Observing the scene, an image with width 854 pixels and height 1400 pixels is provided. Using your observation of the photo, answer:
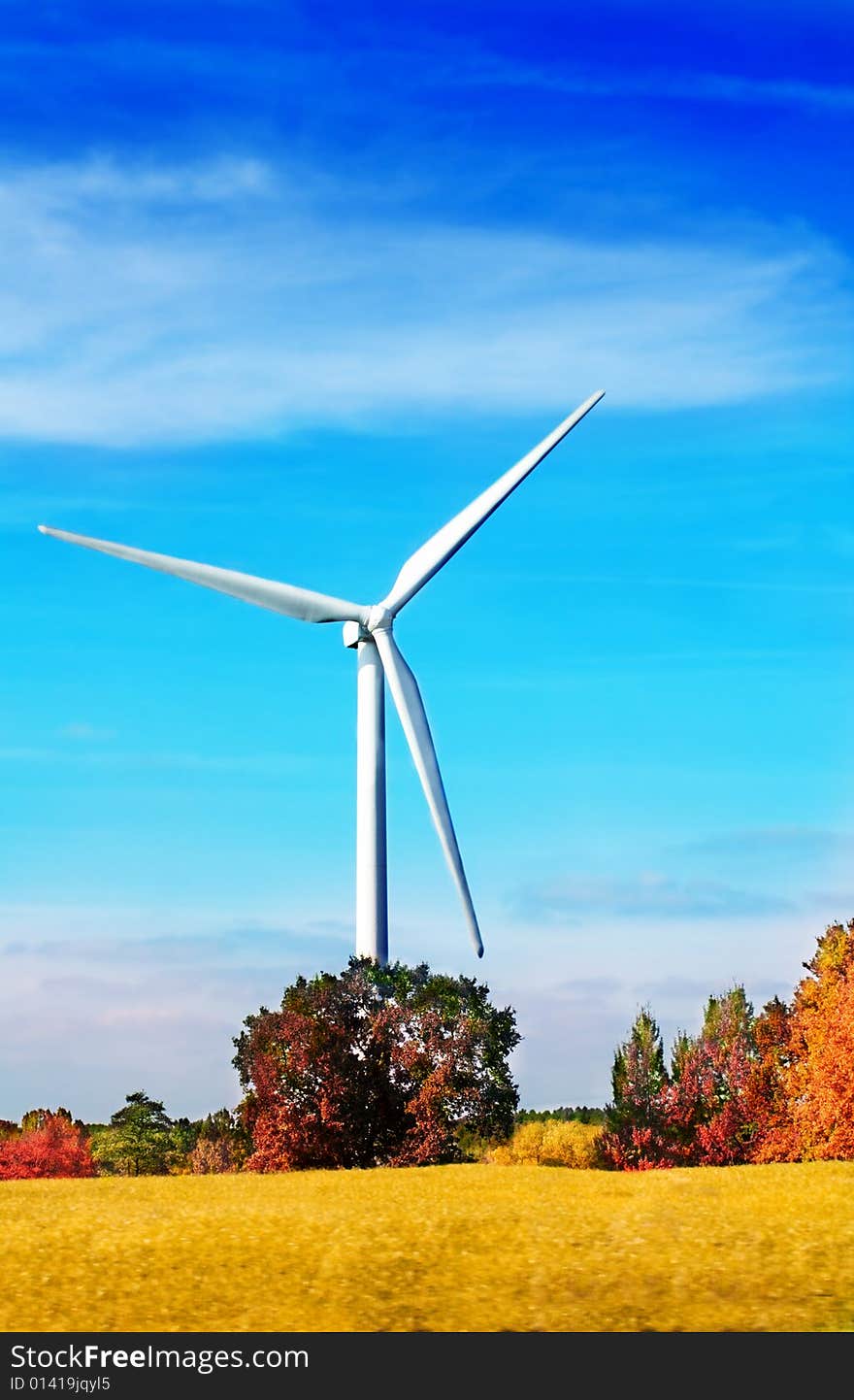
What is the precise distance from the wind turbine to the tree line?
319cm

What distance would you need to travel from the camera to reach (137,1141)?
3115 inches

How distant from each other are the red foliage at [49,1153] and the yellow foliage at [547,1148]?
23.2 meters

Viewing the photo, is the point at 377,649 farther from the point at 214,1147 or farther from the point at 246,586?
the point at 214,1147

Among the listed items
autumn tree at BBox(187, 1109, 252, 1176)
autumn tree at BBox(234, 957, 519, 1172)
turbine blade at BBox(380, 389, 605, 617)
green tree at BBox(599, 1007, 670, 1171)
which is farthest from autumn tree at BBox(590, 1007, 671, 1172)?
turbine blade at BBox(380, 389, 605, 617)

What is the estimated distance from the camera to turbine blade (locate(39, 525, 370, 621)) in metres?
61.3

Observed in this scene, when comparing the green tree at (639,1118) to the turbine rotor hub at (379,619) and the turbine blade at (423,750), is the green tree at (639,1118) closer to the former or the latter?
the turbine blade at (423,750)

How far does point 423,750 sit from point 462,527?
401 inches

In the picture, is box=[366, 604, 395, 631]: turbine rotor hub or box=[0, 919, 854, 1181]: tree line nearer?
box=[0, 919, 854, 1181]: tree line

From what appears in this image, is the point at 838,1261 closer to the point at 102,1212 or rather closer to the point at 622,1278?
the point at 622,1278

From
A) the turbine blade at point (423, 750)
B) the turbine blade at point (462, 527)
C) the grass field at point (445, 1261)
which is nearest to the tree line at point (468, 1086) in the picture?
the turbine blade at point (423, 750)

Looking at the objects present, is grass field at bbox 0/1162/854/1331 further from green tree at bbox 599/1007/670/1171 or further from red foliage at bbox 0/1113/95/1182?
red foliage at bbox 0/1113/95/1182

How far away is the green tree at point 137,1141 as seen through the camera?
258ft

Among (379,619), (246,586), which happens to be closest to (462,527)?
Answer: (379,619)
